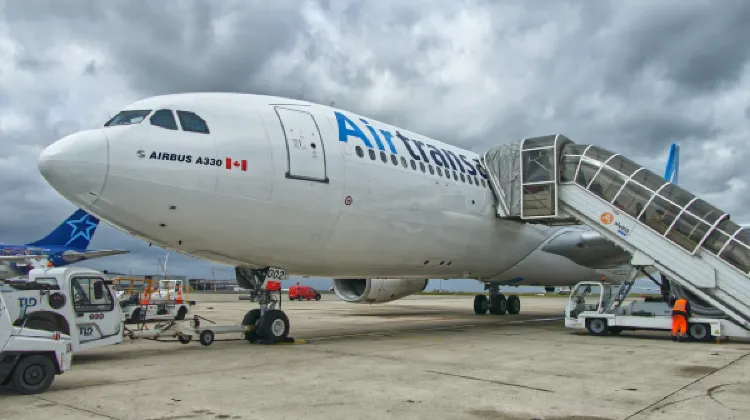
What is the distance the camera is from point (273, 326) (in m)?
10.1

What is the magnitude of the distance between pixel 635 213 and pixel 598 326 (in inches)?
106

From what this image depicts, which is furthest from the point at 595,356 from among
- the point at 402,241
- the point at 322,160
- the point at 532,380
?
the point at 322,160

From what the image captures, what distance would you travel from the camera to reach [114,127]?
8.01 m

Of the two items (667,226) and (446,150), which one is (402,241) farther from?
(667,226)

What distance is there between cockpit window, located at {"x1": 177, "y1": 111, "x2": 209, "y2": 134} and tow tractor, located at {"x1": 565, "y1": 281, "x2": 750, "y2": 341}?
30.7 feet

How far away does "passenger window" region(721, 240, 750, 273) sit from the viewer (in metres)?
11.2

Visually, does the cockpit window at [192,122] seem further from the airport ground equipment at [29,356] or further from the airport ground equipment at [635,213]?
the airport ground equipment at [635,213]

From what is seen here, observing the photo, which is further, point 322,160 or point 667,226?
point 667,226

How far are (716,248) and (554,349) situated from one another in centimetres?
436

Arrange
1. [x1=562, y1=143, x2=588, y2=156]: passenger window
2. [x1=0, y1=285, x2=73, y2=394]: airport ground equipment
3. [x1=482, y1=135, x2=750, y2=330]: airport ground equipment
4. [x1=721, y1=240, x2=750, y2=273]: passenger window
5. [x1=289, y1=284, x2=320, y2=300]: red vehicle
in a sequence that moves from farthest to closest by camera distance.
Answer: [x1=289, y1=284, x2=320, y2=300]: red vehicle < [x1=562, y1=143, x2=588, y2=156]: passenger window < [x1=482, y1=135, x2=750, y2=330]: airport ground equipment < [x1=721, y1=240, x2=750, y2=273]: passenger window < [x1=0, y1=285, x2=73, y2=394]: airport ground equipment

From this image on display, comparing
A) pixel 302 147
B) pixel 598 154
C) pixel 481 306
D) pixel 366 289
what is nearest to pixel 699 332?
pixel 598 154

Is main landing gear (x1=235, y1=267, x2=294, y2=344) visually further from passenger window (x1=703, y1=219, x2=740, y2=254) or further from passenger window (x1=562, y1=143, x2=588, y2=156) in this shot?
passenger window (x1=703, y1=219, x2=740, y2=254)

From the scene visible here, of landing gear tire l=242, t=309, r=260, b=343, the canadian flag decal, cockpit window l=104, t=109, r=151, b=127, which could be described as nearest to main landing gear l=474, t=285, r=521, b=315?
landing gear tire l=242, t=309, r=260, b=343

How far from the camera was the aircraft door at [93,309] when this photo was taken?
8148 mm
